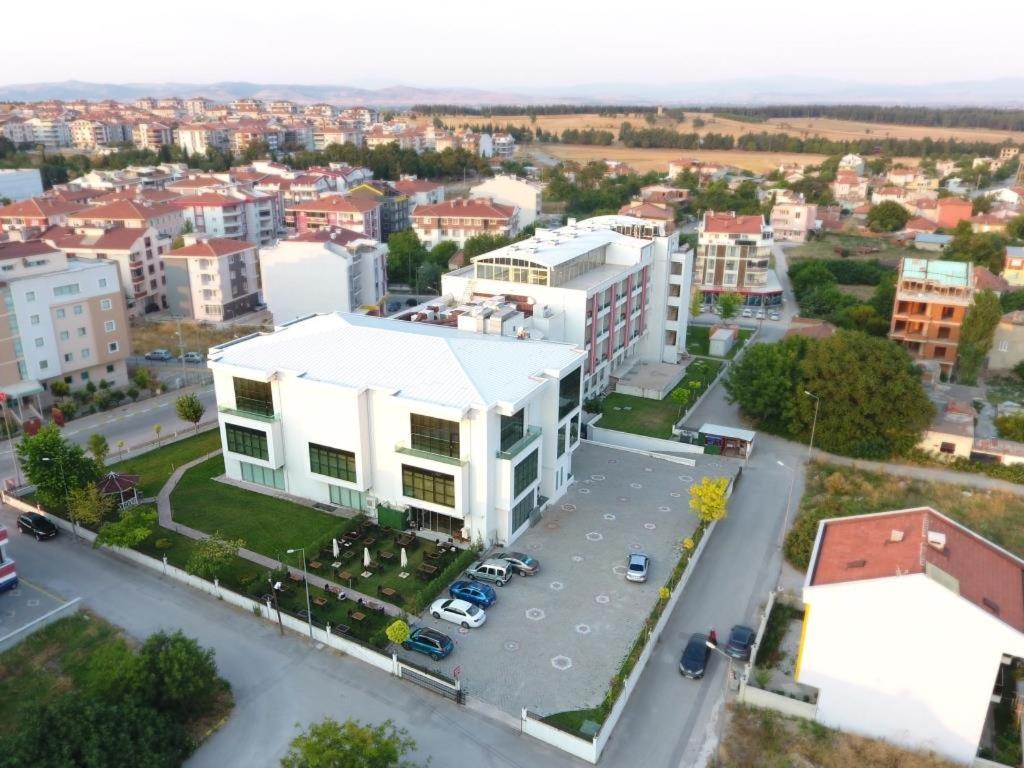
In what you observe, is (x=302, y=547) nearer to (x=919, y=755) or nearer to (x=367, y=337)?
(x=367, y=337)

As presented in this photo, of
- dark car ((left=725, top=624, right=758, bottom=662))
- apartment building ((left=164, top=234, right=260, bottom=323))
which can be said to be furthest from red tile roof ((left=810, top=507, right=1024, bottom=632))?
apartment building ((left=164, top=234, right=260, bottom=323))

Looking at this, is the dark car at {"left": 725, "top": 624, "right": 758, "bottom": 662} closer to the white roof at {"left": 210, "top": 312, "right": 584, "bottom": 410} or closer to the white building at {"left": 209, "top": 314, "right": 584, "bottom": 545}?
the white building at {"left": 209, "top": 314, "right": 584, "bottom": 545}

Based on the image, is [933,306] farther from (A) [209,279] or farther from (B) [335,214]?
(B) [335,214]

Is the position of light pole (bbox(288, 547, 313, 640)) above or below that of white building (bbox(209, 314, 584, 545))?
below

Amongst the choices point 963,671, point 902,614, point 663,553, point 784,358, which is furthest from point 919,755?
point 784,358

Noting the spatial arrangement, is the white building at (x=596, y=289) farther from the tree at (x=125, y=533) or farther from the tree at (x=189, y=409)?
the tree at (x=125, y=533)

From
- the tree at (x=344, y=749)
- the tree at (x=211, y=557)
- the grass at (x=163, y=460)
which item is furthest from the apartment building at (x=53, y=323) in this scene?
the tree at (x=344, y=749)
